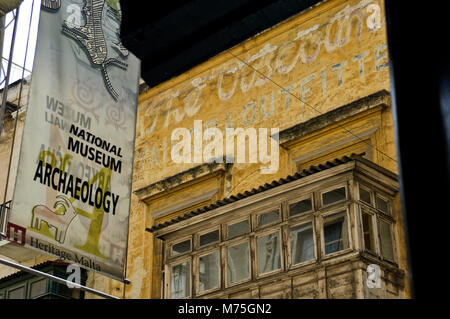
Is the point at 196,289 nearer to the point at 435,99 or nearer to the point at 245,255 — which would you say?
the point at 245,255

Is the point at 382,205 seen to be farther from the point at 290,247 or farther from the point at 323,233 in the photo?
the point at 290,247

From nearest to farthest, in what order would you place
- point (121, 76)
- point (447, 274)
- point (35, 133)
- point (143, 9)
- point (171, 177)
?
point (447, 274) → point (143, 9) → point (35, 133) → point (121, 76) → point (171, 177)

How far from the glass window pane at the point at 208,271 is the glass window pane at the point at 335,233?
2.18 metres

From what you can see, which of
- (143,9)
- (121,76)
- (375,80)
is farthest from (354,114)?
(143,9)

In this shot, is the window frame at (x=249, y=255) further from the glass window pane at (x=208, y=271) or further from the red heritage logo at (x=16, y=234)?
the red heritage logo at (x=16, y=234)

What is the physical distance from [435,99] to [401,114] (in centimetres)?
4

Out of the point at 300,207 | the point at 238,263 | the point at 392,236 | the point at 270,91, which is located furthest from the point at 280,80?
the point at 392,236

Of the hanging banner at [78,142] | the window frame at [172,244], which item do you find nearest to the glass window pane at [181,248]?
the window frame at [172,244]

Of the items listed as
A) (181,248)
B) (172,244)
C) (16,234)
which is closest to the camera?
(16,234)

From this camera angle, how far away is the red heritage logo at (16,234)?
7633mm

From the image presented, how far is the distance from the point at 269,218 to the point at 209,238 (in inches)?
51.9

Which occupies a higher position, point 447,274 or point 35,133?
point 35,133

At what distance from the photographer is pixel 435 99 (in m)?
0.77

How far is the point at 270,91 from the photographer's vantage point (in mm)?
14820
